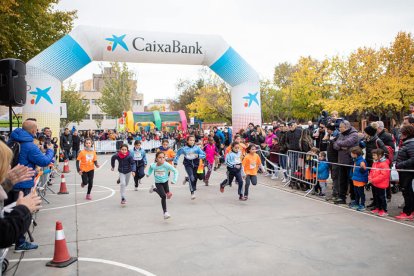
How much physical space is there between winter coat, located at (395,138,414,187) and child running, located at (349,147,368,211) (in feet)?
2.37

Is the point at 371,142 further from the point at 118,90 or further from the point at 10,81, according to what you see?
the point at 118,90

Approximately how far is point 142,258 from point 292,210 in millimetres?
3938

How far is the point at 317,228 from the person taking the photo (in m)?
6.22

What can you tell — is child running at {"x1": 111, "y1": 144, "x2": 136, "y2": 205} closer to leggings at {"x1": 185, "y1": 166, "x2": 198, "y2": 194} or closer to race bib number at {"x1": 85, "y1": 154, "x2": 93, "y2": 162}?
race bib number at {"x1": 85, "y1": 154, "x2": 93, "y2": 162}

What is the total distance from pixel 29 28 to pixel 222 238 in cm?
1837

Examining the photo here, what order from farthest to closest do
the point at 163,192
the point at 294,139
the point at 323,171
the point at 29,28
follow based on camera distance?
the point at 29,28, the point at 294,139, the point at 323,171, the point at 163,192

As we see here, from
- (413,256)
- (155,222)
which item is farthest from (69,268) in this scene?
(413,256)

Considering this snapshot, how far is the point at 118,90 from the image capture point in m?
49.2

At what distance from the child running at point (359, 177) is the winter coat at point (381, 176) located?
8.4 inches

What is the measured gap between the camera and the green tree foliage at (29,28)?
54.9 ft

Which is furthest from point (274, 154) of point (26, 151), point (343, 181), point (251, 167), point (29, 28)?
point (29, 28)

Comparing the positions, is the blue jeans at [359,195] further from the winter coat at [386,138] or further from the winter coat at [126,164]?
the winter coat at [126,164]

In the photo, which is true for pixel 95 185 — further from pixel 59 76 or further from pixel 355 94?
pixel 355 94

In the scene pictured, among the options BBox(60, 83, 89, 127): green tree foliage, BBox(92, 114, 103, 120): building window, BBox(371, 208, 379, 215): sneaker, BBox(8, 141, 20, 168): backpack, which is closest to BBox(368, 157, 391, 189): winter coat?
BBox(371, 208, 379, 215): sneaker
